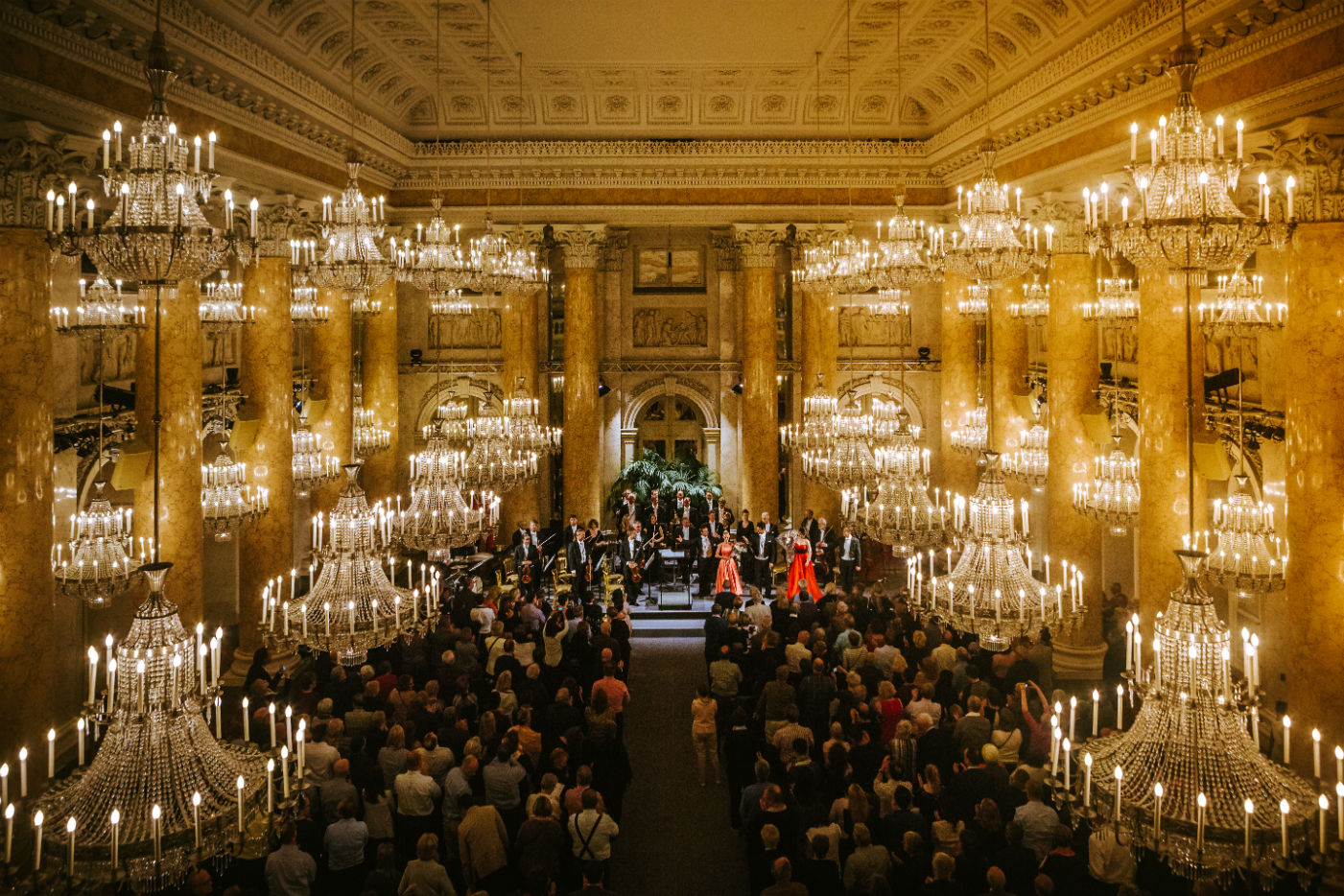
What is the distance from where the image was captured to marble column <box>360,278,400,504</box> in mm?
17516

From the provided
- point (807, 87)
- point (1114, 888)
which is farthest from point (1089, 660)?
point (807, 87)

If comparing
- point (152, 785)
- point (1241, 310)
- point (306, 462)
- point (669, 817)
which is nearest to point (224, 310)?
point (306, 462)

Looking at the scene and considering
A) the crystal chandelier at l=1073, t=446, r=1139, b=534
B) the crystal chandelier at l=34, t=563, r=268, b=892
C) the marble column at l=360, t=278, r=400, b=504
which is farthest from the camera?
the marble column at l=360, t=278, r=400, b=504

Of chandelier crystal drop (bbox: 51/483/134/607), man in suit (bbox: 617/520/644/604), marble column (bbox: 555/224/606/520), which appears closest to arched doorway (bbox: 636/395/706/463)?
marble column (bbox: 555/224/606/520)

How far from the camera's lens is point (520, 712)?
8.25 m

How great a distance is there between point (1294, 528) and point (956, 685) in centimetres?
350

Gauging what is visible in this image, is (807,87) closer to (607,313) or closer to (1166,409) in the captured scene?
(607,313)

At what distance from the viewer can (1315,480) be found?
7543 millimetres

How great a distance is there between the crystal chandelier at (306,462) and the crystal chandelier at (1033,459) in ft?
36.5

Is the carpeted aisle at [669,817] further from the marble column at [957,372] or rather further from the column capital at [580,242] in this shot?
the column capital at [580,242]

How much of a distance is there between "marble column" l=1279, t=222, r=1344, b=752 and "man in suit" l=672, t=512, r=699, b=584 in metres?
9.97

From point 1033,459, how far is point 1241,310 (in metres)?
4.01

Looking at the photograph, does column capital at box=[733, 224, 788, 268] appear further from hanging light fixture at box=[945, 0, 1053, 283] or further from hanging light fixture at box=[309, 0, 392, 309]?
hanging light fixture at box=[309, 0, 392, 309]

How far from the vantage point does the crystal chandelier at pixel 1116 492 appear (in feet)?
35.8
